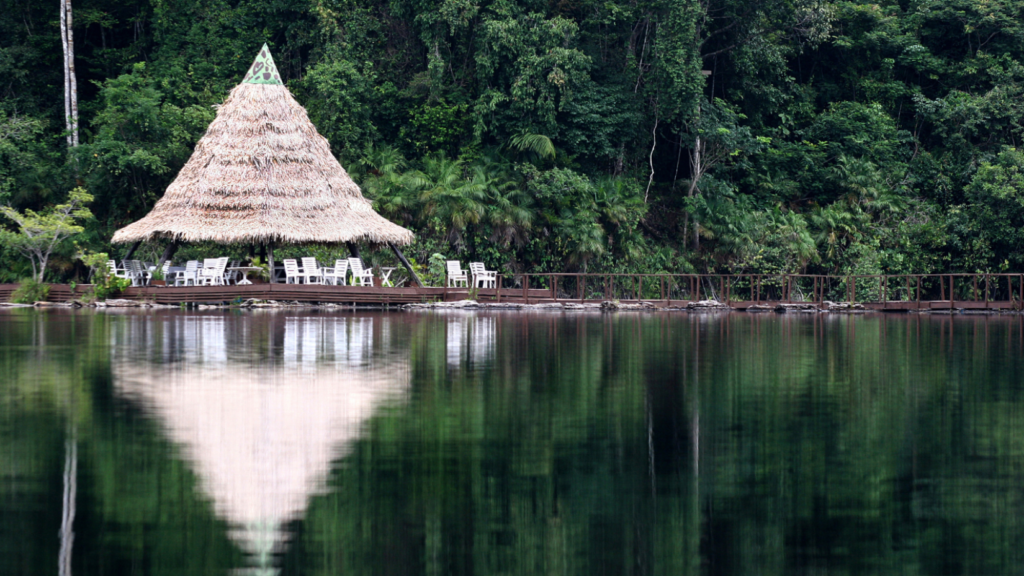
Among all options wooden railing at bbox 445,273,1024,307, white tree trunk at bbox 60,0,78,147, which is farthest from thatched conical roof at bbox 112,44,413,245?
white tree trunk at bbox 60,0,78,147

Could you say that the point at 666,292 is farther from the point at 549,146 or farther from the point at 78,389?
the point at 78,389

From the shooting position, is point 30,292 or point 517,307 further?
point 517,307

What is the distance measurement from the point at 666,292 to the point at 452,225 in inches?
264

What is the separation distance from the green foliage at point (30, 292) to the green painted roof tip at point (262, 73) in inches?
290

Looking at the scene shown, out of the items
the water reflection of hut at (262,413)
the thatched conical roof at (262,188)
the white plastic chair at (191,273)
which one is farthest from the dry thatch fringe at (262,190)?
the water reflection of hut at (262,413)

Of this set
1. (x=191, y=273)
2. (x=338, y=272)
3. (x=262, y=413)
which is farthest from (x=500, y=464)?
(x=191, y=273)

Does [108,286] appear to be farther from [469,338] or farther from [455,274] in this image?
[469,338]

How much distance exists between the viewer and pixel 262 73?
99.9ft

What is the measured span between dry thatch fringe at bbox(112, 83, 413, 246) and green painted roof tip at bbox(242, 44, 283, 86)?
17 cm

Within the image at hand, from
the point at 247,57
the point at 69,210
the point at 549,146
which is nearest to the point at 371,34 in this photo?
the point at 247,57

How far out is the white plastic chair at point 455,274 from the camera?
3050 centimetres

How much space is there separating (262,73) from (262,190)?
3814 mm

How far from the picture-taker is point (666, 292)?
33594mm

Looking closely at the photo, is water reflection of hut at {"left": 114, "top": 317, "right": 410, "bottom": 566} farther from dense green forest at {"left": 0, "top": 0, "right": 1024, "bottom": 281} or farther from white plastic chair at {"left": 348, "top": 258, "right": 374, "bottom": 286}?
dense green forest at {"left": 0, "top": 0, "right": 1024, "bottom": 281}
